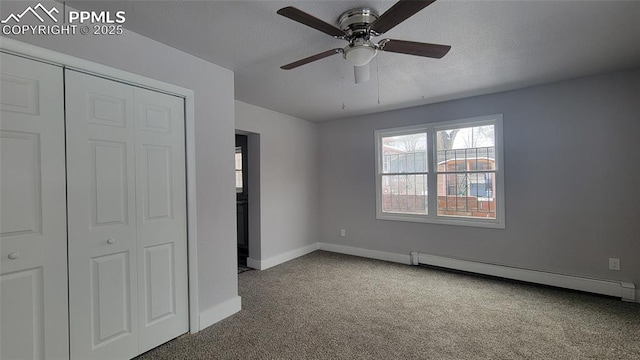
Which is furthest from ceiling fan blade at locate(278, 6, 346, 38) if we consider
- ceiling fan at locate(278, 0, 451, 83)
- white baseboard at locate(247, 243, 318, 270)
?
white baseboard at locate(247, 243, 318, 270)

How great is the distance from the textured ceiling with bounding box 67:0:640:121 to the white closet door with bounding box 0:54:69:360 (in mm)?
613

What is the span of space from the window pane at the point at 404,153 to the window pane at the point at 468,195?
0.40 m

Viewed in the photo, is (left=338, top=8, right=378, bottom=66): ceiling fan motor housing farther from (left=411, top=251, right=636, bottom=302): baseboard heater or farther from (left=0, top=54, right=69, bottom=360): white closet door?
(left=411, top=251, right=636, bottom=302): baseboard heater

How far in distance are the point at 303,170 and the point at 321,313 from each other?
8.88 ft

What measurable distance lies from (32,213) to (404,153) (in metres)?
4.18

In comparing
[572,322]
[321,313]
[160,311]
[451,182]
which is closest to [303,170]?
[451,182]

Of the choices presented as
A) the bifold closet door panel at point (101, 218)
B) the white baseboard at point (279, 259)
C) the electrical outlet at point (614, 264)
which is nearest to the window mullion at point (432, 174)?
the electrical outlet at point (614, 264)

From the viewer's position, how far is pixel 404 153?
4.48 meters

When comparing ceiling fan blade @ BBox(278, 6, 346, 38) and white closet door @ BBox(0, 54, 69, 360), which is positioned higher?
ceiling fan blade @ BBox(278, 6, 346, 38)

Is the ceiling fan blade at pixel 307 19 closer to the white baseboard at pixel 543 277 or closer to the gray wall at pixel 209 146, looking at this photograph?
the gray wall at pixel 209 146

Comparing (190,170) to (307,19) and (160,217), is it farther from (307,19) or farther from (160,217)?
(307,19)

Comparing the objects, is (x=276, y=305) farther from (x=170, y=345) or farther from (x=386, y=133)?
(x=386, y=133)

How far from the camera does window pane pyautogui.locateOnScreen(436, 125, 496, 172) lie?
12.4ft

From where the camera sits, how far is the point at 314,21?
62.0 inches
